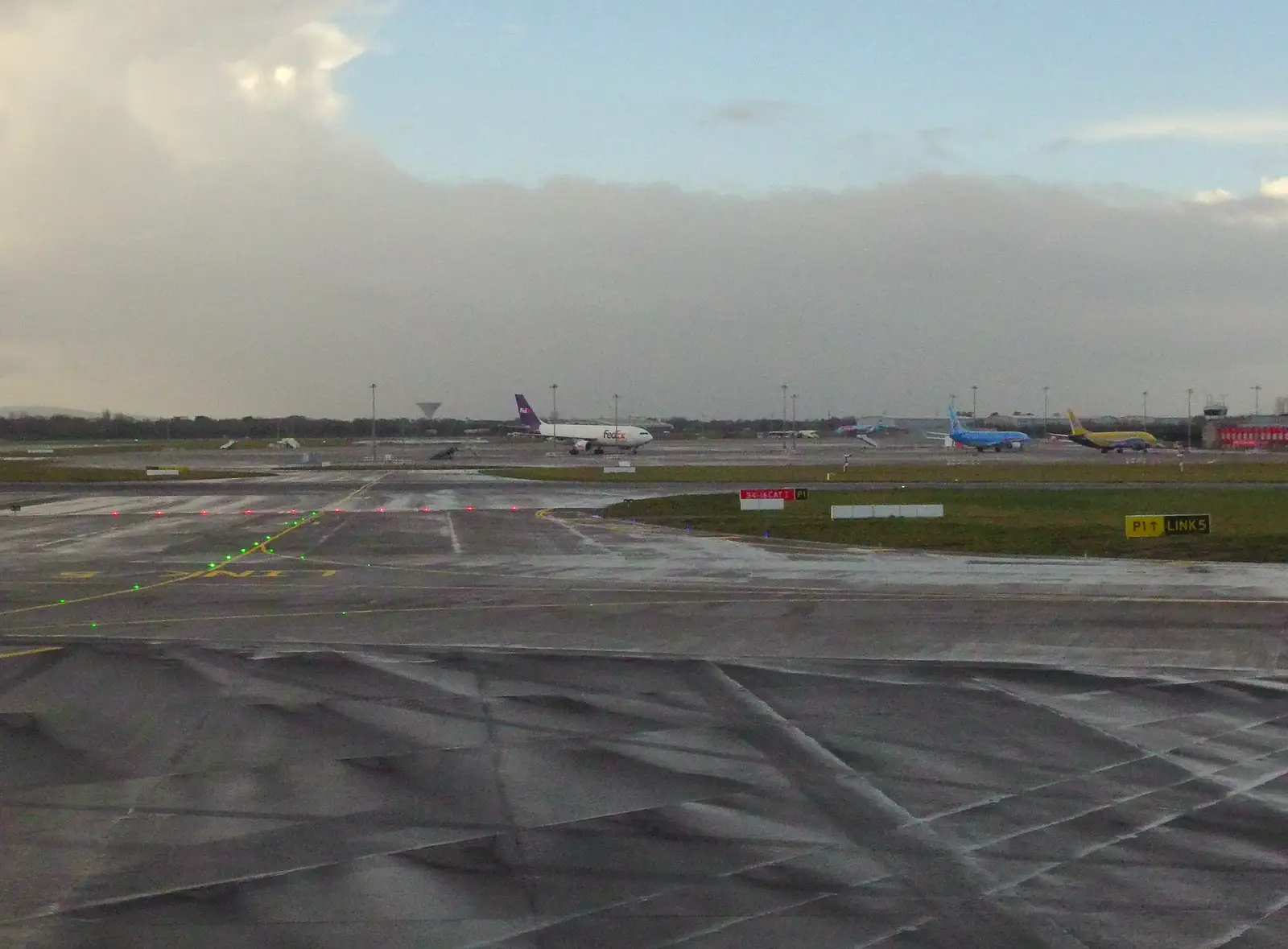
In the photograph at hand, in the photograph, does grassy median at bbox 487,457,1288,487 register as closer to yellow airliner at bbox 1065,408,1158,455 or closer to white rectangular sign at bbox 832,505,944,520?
white rectangular sign at bbox 832,505,944,520

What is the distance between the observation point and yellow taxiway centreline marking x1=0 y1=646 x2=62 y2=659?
18203 millimetres

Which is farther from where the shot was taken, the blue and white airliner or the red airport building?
the red airport building

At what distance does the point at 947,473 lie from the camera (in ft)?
272

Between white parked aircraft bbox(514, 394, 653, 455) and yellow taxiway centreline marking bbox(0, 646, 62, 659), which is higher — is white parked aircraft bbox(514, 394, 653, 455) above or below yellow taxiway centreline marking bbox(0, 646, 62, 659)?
above

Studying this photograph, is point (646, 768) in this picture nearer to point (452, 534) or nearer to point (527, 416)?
point (452, 534)

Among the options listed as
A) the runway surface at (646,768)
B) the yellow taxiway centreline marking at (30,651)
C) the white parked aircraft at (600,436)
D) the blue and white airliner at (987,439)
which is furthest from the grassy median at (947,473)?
the yellow taxiway centreline marking at (30,651)

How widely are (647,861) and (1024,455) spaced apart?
123366mm

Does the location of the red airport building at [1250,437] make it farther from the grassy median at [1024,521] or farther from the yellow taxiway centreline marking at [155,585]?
the yellow taxiway centreline marking at [155,585]

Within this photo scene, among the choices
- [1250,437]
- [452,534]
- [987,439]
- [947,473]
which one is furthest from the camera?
[1250,437]

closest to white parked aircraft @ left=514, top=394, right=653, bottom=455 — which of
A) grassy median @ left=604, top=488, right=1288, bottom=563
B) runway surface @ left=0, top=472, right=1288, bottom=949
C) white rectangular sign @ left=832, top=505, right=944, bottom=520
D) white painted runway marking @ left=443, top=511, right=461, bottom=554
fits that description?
grassy median @ left=604, top=488, right=1288, bottom=563

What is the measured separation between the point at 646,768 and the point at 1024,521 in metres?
35.8

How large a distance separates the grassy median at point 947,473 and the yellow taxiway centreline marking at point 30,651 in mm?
55813

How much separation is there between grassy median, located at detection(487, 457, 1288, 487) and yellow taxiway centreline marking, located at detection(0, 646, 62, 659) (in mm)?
55813

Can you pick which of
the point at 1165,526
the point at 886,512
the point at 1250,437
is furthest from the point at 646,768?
the point at 1250,437
